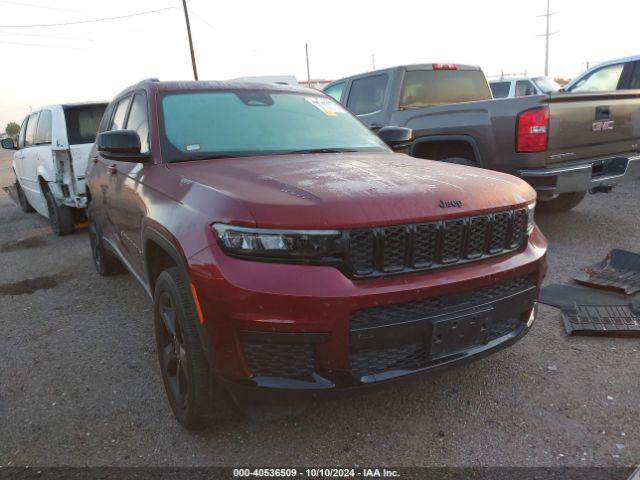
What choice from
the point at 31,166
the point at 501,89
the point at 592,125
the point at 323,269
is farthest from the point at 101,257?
the point at 501,89

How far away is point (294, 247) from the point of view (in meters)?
1.94

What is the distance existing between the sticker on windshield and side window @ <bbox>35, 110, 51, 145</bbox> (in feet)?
16.5

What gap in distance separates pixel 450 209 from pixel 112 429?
2001 mm

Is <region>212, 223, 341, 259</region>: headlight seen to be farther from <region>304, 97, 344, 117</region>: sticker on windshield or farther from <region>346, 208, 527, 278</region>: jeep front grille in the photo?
<region>304, 97, 344, 117</region>: sticker on windshield

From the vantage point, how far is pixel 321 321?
1.89 m

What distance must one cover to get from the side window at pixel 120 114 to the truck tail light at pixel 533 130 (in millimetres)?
3518

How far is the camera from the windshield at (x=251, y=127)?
2.95 meters

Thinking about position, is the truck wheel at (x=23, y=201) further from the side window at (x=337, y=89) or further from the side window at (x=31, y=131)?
the side window at (x=337, y=89)

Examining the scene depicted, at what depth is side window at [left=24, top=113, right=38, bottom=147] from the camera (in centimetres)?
802

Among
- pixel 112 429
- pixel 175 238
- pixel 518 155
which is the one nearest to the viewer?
pixel 175 238

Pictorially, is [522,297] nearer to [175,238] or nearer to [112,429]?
[175,238]

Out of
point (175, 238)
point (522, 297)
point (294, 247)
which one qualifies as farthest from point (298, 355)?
point (522, 297)

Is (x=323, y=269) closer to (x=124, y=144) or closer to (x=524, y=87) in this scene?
(x=124, y=144)

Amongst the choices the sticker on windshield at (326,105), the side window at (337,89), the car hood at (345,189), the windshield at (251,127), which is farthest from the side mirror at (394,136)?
the side window at (337,89)
